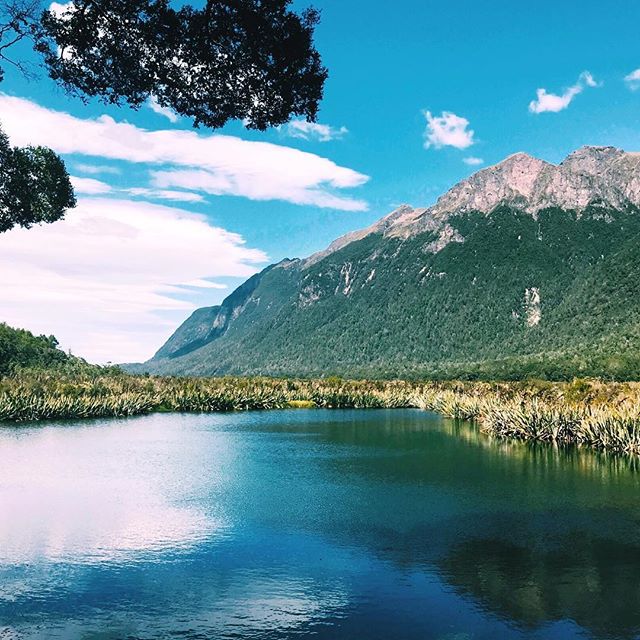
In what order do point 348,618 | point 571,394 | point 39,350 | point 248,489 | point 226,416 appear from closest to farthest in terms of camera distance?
point 348,618
point 248,489
point 571,394
point 226,416
point 39,350

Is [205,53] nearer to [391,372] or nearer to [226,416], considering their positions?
[226,416]

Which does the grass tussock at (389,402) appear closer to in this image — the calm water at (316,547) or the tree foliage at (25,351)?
the calm water at (316,547)

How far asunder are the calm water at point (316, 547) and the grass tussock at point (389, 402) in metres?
3.97

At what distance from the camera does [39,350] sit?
10044 centimetres

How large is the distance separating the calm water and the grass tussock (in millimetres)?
3968

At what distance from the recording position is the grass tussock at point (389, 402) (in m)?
34.7

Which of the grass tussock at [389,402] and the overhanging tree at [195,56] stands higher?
the overhanging tree at [195,56]

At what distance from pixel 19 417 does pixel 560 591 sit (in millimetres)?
43557

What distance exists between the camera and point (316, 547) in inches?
607

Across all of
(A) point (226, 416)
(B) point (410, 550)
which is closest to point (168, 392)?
(A) point (226, 416)

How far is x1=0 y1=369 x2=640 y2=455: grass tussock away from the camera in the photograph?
34.7 m

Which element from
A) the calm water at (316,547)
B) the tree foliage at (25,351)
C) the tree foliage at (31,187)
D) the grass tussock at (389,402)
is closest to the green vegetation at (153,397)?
the grass tussock at (389,402)

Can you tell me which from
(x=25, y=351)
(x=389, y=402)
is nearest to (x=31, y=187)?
(x=389, y=402)

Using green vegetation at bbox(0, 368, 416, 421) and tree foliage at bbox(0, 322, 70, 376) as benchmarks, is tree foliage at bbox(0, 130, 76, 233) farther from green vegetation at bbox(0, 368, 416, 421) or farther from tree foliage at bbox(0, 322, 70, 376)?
tree foliage at bbox(0, 322, 70, 376)
